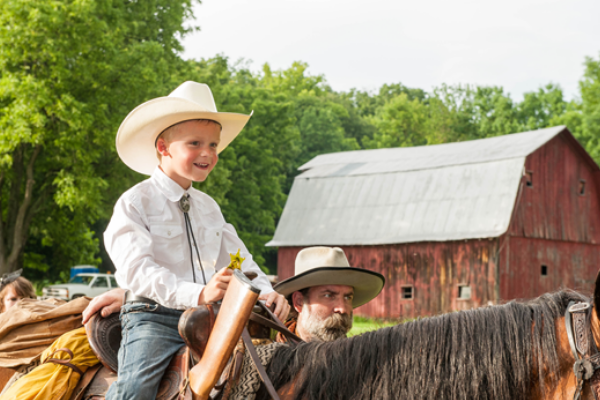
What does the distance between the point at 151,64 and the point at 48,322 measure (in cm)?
2106

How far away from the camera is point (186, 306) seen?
2.31m

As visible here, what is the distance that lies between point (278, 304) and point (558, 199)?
2789 cm

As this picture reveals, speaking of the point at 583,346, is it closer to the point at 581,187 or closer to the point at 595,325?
the point at 595,325

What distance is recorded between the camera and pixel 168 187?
2.75 meters

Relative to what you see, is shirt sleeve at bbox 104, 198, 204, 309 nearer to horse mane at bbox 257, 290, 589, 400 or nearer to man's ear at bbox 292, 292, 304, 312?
horse mane at bbox 257, 290, 589, 400

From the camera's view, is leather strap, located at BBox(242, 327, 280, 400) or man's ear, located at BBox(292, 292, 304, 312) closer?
leather strap, located at BBox(242, 327, 280, 400)

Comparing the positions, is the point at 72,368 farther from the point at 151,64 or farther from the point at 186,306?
the point at 151,64

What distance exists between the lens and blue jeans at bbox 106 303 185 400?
232cm

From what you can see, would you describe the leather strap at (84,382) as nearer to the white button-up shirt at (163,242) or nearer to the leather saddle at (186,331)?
the leather saddle at (186,331)

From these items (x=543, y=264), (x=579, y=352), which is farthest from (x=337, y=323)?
(x=543, y=264)

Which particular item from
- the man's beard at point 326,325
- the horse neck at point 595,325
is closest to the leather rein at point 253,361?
the horse neck at point 595,325

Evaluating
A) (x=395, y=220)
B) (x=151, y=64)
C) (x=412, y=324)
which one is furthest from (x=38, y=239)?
(x=412, y=324)

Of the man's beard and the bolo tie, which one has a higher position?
the bolo tie

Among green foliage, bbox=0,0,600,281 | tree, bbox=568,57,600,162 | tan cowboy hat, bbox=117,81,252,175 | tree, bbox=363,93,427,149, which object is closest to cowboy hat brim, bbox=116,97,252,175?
tan cowboy hat, bbox=117,81,252,175
